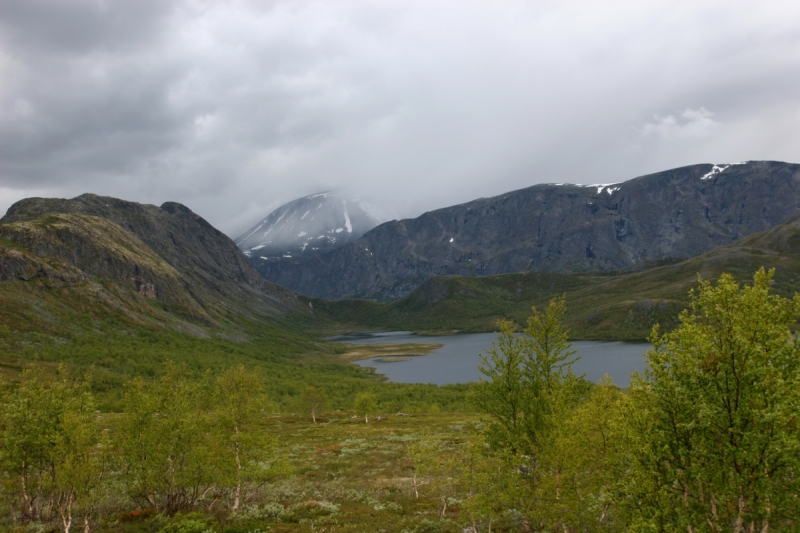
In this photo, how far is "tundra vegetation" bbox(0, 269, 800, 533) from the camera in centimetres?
1258

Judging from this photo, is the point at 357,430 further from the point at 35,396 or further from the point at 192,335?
the point at 192,335

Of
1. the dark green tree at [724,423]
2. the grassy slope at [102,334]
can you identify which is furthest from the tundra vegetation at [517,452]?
the grassy slope at [102,334]

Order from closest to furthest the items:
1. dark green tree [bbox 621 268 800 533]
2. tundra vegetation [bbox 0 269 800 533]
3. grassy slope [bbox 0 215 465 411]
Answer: dark green tree [bbox 621 268 800 533] → tundra vegetation [bbox 0 269 800 533] → grassy slope [bbox 0 215 465 411]

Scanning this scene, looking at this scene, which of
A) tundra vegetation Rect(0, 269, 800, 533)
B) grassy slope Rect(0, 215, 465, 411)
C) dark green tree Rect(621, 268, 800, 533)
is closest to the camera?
dark green tree Rect(621, 268, 800, 533)

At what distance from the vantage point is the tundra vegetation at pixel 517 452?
12578mm

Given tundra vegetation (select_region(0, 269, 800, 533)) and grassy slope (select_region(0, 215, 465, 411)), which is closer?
tundra vegetation (select_region(0, 269, 800, 533))

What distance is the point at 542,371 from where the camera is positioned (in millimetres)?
24688

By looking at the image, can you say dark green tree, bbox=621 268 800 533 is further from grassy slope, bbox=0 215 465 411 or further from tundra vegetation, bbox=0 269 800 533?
grassy slope, bbox=0 215 465 411

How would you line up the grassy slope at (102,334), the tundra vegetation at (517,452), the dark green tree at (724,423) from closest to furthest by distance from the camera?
the dark green tree at (724,423)
the tundra vegetation at (517,452)
the grassy slope at (102,334)

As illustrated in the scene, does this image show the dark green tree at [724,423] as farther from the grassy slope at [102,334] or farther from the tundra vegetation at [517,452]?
the grassy slope at [102,334]

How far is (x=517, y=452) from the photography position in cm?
2280

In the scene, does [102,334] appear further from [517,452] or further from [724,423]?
[724,423]

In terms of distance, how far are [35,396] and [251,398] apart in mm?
12215

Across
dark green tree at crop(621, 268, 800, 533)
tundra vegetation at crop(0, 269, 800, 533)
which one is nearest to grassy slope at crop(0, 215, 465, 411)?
tundra vegetation at crop(0, 269, 800, 533)
